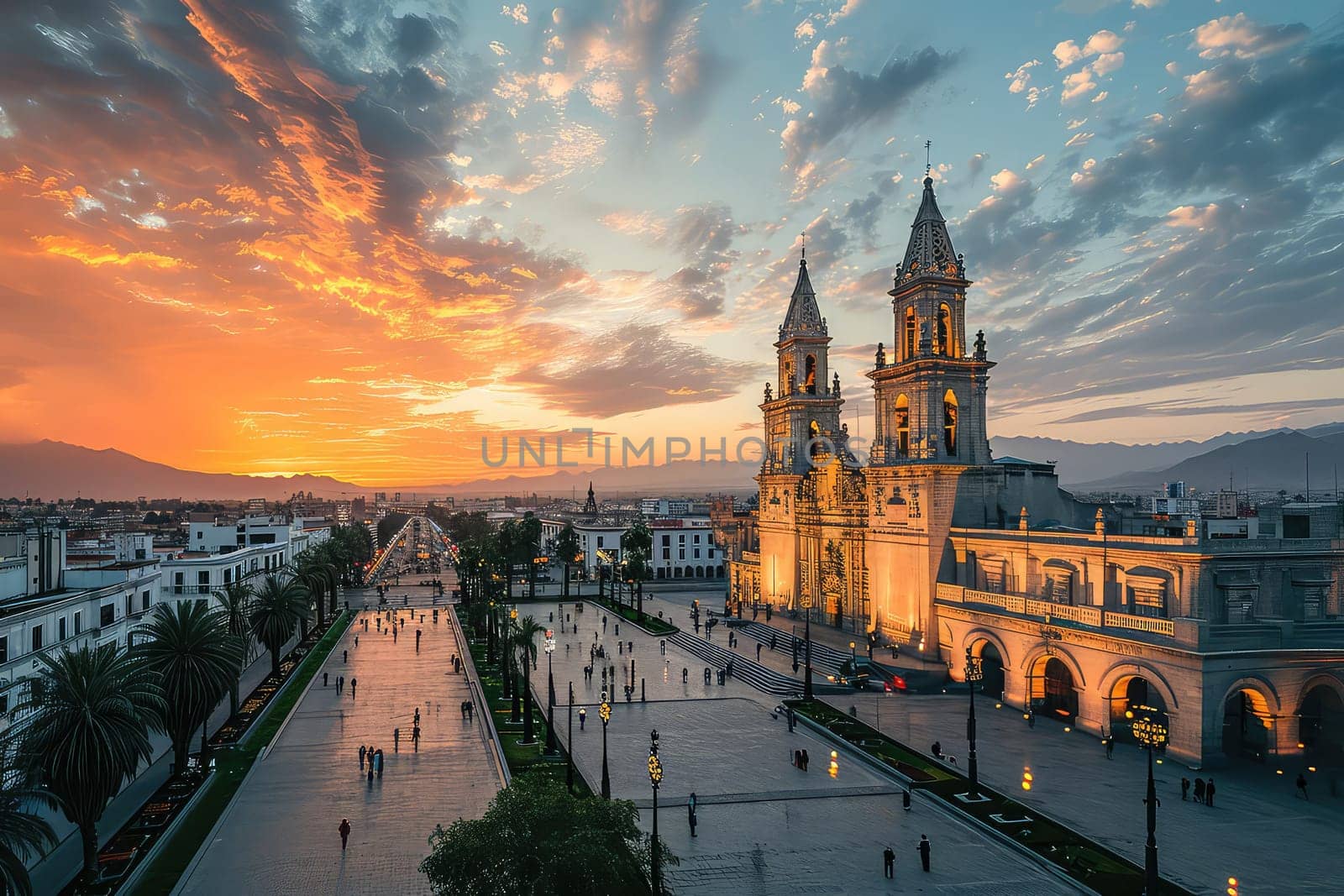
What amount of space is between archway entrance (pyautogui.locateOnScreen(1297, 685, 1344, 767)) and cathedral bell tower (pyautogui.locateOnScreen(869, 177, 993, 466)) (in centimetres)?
2347

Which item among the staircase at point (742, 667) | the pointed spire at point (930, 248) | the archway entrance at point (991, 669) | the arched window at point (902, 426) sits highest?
the pointed spire at point (930, 248)

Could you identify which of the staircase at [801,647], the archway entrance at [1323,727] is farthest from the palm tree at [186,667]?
the archway entrance at [1323,727]

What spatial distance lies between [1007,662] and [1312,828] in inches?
705

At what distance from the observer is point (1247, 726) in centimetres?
3700

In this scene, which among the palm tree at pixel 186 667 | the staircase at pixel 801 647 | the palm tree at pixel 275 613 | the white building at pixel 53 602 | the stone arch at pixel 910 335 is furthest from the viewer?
the stone arch at pixel 910 335

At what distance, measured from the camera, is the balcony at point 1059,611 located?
3725 centimetres

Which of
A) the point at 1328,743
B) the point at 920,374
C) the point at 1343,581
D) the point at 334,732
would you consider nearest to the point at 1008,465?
the point at 920,374

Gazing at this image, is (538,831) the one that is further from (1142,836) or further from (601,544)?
(601,544)

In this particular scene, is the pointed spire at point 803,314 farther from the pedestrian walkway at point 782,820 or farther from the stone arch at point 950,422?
the pedestrian walkway at point 782,820

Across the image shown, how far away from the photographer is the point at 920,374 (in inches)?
2215

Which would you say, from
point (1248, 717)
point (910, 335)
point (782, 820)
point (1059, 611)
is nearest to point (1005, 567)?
point (1059, 611)

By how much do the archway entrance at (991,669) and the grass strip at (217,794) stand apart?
135ft

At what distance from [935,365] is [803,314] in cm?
2292

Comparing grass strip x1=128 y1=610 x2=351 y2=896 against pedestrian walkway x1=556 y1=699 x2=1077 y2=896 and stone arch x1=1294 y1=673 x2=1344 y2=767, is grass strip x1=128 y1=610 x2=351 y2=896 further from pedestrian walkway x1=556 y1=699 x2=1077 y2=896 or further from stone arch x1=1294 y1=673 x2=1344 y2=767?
stone arch x1=1294 y1=673 x2=1344 y2=767
